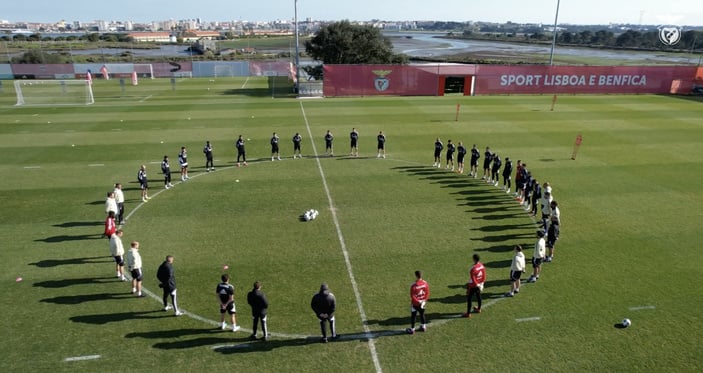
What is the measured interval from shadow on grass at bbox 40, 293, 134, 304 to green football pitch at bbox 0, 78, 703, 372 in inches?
1.9

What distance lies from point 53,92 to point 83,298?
4478 cm

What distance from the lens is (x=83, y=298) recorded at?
11977 millimetres

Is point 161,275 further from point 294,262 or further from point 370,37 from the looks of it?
point 370,37

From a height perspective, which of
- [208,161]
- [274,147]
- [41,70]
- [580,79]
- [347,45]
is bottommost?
[208,161]

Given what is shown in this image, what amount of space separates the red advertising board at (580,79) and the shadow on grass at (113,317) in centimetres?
4300

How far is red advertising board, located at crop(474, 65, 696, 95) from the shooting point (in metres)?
48.1

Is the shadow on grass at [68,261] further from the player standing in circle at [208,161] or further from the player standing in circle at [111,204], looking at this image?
the player standing in circle at [208,161]

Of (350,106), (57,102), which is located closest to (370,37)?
(350,106)

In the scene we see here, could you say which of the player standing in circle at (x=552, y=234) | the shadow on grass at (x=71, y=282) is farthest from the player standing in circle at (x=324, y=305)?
the player standing in circle at (x=552, y=234)

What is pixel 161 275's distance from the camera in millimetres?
10875

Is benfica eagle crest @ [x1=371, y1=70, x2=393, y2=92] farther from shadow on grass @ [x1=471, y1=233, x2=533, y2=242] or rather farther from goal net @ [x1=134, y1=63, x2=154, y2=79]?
goal net @ [x1=134, y1=63, x2=154, y2=79]

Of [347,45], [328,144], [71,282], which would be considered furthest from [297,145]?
[347,45]

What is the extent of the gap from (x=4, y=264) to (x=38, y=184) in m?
8.44

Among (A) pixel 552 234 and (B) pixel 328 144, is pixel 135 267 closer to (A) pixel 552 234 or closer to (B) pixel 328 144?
(A) pixel 552 234
